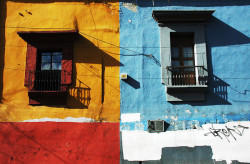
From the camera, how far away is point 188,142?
6758 millimetres

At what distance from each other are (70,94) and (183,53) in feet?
13.5

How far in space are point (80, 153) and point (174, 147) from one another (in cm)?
293

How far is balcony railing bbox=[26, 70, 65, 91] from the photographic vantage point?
23.6 feet

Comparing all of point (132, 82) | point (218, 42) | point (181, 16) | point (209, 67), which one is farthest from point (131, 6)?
point (209, 67)

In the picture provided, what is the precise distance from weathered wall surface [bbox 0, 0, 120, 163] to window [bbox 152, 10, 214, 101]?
5.34ft

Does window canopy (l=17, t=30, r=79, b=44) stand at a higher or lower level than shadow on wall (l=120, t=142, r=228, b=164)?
higher

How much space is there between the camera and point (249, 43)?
7355 millimetres

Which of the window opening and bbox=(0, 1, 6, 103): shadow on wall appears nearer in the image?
the window opening

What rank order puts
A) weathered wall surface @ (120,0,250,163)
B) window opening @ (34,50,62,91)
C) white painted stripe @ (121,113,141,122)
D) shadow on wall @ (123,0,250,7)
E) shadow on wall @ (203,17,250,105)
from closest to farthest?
weathered wall surface @ (120,0,250,163), white painted stripe @ (121,113,141,122), shadow on wall @ (203,17,250,105), window opening @ (34,50,62,91), shadow on wall @ (123,0,250,7)

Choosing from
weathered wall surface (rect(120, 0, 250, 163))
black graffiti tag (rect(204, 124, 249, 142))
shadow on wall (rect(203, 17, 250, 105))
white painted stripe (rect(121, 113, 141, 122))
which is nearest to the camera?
black graffiti tag (rect(204, 124, 249, 142))

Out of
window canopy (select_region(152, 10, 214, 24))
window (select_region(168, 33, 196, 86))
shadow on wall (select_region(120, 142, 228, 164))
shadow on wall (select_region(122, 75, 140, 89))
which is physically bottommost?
shadow on wall (select_region(120, 142, 228, 164))

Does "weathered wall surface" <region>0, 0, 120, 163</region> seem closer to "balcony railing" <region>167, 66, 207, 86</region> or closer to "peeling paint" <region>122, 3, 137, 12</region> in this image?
"peeling paint" <region>122, 3, 137, 12</region>

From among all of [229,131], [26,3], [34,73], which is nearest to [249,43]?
[229,131]

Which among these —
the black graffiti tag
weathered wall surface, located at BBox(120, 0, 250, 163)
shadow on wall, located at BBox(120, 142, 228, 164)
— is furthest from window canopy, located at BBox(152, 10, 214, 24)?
shadow on wall, located at BBox(120, 142, 228, 164)
